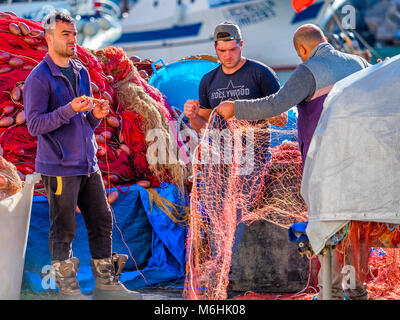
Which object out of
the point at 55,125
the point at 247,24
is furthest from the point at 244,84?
the point at 247,24

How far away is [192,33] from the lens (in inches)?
1041

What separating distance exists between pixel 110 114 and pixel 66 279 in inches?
83.5

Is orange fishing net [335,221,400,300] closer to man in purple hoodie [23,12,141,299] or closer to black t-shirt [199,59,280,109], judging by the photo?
black t-shirt [199,59,280,109]

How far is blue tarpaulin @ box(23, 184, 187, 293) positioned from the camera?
5.27 metres

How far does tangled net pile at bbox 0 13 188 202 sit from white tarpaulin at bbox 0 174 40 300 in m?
0.93

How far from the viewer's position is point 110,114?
580 cm

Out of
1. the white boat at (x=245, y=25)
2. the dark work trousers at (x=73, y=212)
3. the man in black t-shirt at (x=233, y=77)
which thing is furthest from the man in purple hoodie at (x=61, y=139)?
the white boat at (x=245, y=25)

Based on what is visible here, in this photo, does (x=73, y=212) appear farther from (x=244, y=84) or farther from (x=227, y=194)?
(x=244, y=84)

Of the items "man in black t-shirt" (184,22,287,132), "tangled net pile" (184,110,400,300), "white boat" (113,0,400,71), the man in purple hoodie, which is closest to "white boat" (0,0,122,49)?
"white boat" (113,0,400,71)

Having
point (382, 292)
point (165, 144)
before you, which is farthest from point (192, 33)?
point (382, 292)

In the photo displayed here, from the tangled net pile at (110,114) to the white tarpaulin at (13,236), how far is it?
0.93 m
